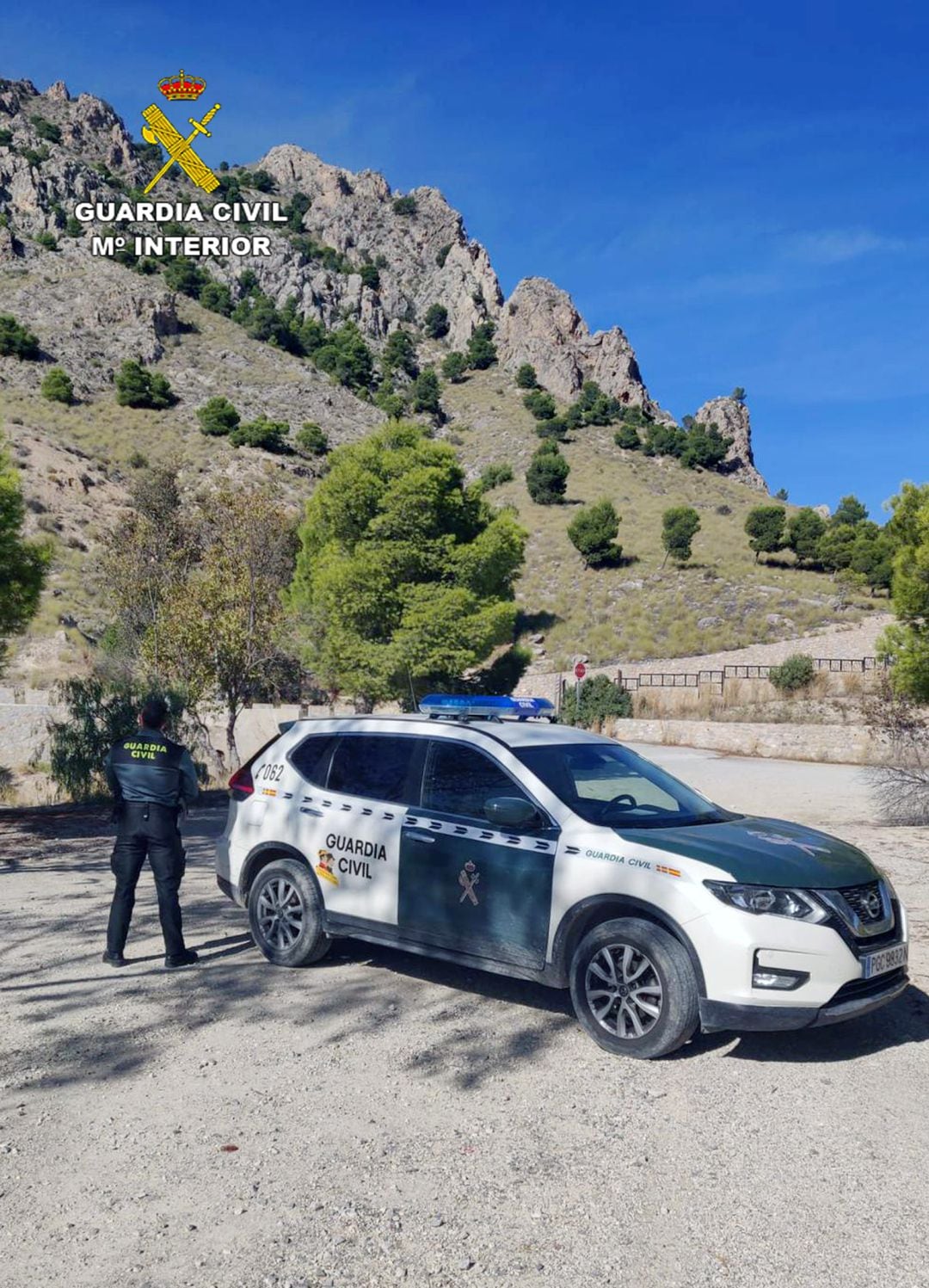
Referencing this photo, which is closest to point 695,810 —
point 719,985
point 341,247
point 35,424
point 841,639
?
point 719,985

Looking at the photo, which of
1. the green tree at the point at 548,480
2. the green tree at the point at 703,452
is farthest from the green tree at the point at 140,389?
the green tree at the point at 703,452

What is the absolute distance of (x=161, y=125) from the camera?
72250 millimetres

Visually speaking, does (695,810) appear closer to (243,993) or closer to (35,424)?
(243,993)

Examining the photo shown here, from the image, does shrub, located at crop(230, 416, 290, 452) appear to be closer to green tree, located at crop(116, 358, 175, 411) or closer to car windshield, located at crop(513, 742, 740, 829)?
green tree, located at crop(116, 358, 175, 411)

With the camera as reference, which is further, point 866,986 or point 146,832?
point 146,832

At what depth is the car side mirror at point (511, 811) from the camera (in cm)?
508

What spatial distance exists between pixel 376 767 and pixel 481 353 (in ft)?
322

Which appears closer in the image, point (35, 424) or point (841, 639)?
point (841, 639)

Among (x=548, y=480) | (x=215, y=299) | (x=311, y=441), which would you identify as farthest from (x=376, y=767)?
(x=215, y=299)

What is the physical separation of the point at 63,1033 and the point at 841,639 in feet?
128

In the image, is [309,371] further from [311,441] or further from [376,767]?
[376,767]

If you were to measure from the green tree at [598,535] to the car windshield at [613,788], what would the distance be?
47.3 m

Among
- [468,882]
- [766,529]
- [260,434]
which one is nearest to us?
[468,882]

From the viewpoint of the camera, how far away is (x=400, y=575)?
3312 centimetres
